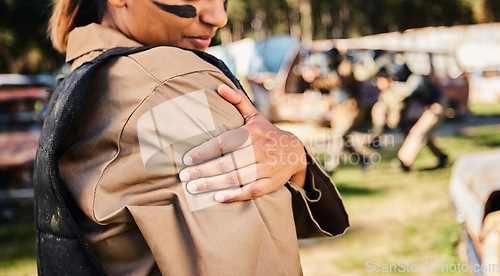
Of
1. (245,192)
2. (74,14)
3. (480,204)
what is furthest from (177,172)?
(480,204)

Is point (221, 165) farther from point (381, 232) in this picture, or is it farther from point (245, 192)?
point (381, 232)

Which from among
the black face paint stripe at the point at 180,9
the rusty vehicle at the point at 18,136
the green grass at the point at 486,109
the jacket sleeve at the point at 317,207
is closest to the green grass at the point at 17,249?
the rusty vehicle at the point at 18,136

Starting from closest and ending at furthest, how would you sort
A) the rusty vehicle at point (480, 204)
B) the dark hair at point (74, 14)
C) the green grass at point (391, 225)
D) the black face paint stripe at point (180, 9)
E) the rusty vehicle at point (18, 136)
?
the black face paint stripe at point (180, 9) → the dark hair at point (74, 14) → the rusty vehicle at point (480, 204) → the green grass at point (391, 225) → the rusty vehicle at point (18, 136)

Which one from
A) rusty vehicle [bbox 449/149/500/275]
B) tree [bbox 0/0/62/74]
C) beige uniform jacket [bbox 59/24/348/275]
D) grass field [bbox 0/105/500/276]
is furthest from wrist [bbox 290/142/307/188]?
tree [bbox 0/0/62/74]

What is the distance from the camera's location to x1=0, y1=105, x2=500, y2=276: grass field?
14.7 feet

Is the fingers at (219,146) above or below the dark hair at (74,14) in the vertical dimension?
below

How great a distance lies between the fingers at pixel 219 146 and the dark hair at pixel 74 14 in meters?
0.60

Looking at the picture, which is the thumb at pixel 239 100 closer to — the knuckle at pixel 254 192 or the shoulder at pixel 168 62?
the shoulder at pixel 168 62

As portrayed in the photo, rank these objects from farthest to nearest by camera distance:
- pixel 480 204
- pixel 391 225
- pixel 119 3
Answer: pixel 391 225 → pixel 480 204 → pixel 119 3

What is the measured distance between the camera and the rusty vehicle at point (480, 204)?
2.53 meters

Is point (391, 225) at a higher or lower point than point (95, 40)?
lower

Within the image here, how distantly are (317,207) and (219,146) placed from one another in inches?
17.8

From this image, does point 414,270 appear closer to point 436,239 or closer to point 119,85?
point 436,239

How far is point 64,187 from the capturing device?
107 cm
